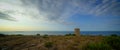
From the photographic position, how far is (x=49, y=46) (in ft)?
25.7

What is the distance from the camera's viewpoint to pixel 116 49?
6301mm

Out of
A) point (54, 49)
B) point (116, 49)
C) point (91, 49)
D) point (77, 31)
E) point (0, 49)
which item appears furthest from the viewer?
point (77, 31)

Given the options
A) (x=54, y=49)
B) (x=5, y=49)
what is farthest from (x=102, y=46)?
(x=5, y=49)

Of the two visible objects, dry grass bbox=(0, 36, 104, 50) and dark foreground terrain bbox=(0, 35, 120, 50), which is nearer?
dark foreground terrain bbox=(0, 35, 120, 50)

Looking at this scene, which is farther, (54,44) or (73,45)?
(54,44)

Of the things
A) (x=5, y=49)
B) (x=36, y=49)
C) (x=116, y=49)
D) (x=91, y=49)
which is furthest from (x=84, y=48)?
(x=5, y=49)

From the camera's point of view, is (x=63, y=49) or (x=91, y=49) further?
(x=63, y=49)

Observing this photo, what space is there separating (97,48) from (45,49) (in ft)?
11.9

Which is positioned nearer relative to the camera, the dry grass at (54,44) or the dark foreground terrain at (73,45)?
the dark foreground terrain at (73,45)

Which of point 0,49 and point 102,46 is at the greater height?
point 102,46

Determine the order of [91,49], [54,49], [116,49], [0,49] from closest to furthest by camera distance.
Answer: [91,49] → [116,49] → [54,49] → [0,49]

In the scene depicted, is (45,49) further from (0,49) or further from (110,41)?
(110,41)

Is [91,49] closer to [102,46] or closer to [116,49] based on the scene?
[102,46]

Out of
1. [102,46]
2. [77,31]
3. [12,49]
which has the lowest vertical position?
[12,49]
